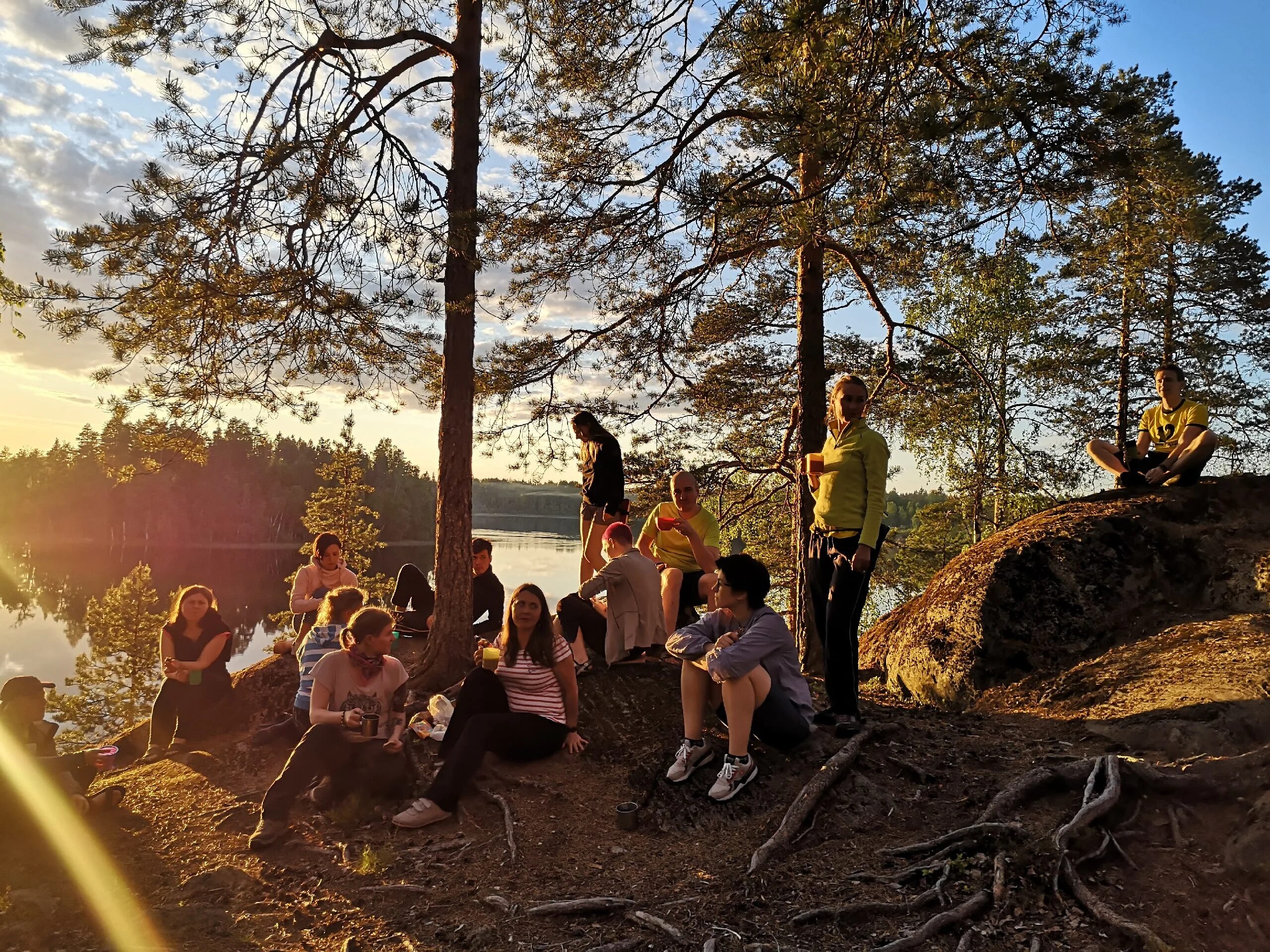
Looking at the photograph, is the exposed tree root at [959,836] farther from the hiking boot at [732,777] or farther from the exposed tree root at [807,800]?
the hiking boot at [732,777]

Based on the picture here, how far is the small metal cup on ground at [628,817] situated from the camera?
407cm

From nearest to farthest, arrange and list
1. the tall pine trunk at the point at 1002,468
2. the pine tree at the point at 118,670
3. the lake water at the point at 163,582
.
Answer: the tall pine trunk at the point at 1002,468 → the pine tree at the point at 118,670 → the lake water at the point at 163,582

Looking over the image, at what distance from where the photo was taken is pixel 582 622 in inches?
237

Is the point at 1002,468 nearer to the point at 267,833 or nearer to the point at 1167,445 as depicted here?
the point at 1167,445

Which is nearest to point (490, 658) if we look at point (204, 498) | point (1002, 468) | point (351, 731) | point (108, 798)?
point (351, 731)

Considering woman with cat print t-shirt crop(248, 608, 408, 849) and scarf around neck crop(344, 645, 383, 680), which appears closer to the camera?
woman with cat print t-shirt crop(248, 608, 408, 849)

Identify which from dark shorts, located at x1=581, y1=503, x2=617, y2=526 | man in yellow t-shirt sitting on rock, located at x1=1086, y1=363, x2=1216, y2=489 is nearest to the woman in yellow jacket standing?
dark shorts, located at x1=581, y1=503, x2=617, y2=526

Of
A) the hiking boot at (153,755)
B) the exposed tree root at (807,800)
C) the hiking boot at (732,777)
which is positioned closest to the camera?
the exposed tree root at (807,800)

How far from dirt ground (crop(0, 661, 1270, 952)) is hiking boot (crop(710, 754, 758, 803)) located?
6cm

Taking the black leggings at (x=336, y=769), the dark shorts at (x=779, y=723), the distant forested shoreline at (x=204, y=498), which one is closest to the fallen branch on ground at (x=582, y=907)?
the dark shorts at (x=779, y=723)

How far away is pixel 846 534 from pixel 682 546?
193cm

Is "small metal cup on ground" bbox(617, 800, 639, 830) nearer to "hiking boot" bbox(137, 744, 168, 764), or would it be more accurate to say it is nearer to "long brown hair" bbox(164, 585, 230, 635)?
"long brown hair" bbox(164, 585, 230, 635)

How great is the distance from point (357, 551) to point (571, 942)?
2060 cm

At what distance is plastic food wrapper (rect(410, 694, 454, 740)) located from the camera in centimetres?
526
